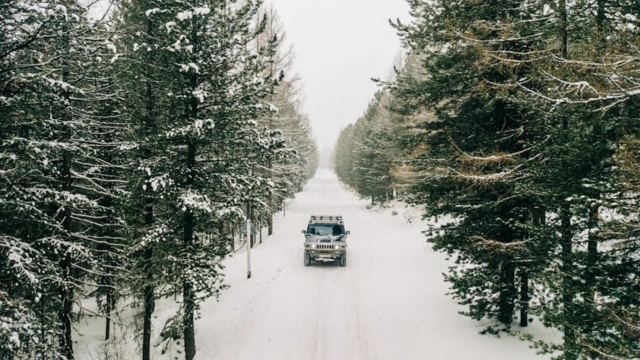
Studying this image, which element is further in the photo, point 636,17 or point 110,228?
point 110,228

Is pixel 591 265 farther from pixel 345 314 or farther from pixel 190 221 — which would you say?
pixel 190 221

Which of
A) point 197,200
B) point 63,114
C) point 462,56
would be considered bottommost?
point 197,200

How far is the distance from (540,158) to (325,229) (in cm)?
1114

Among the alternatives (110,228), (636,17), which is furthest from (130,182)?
(636,17)

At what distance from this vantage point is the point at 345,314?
11.7m

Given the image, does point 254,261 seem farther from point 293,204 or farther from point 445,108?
point 293,204

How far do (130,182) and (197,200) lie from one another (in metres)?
2.62

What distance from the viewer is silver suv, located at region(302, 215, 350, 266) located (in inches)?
653

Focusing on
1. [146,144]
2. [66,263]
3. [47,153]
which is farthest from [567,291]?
[47,153]

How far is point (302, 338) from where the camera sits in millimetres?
10172

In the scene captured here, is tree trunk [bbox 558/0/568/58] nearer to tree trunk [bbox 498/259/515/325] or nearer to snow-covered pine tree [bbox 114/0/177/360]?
tree trunk [bbox 498/259/515/325]

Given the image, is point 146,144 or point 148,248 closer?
point 146,144

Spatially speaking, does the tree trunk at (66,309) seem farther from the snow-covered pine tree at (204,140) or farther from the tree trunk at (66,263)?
the snow-covered pine tree at (204,140)

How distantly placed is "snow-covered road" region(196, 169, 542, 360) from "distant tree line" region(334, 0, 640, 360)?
1.28m
